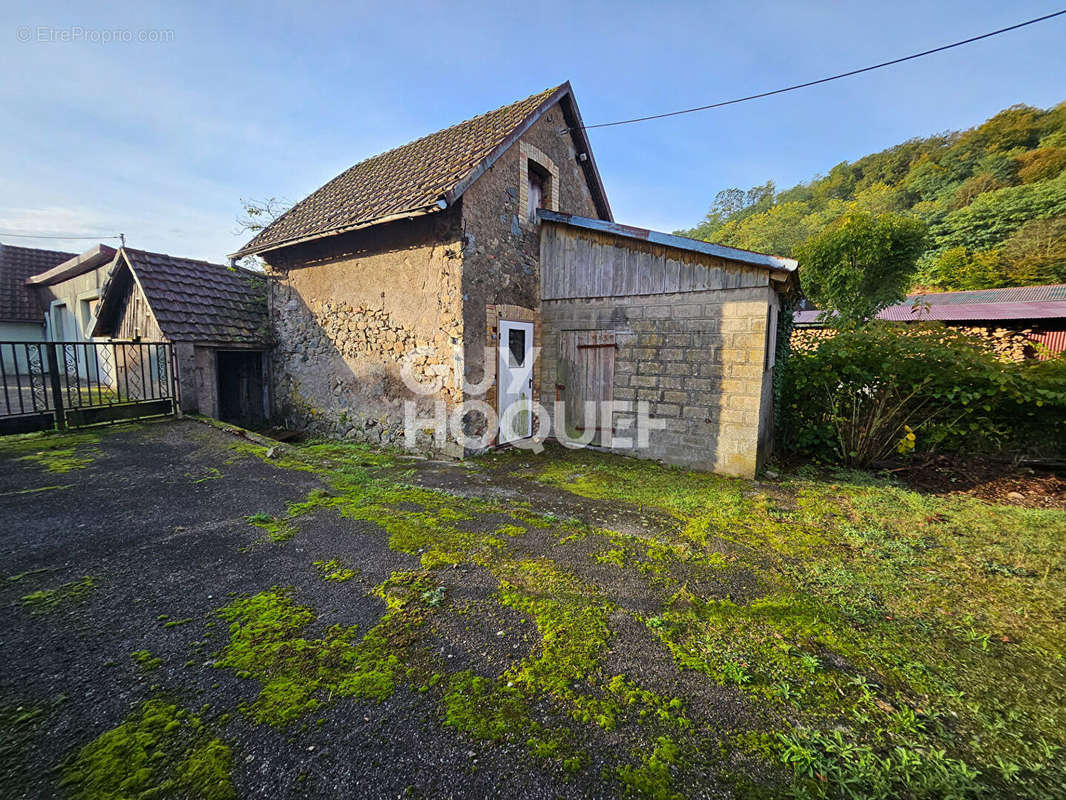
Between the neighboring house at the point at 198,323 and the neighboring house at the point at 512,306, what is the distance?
3.62 feet

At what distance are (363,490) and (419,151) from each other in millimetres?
7926

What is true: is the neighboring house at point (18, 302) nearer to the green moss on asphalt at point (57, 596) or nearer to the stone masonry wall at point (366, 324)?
the stone masonry wall at point (366, 324)

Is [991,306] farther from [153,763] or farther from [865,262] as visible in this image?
[153,763]

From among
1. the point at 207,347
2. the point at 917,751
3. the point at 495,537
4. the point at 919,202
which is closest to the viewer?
the point at 917,751

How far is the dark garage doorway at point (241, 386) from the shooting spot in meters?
9.91

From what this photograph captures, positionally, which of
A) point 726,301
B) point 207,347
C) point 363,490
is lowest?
point 363,490

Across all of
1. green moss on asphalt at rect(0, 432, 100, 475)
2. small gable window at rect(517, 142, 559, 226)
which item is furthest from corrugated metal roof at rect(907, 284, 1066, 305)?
green moss on asphalt at rect(0, 432, 100, 475)

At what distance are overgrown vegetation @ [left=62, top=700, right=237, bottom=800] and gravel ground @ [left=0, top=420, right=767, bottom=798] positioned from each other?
0.18ft

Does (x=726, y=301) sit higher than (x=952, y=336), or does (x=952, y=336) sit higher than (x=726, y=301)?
(x=726, y=301)

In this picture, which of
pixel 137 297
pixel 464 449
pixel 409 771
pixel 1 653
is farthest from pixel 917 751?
pixel 137 297

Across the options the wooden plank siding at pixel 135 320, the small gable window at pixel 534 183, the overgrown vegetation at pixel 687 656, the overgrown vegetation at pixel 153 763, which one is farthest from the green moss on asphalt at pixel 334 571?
the wooden plank siding at pixel 135 320

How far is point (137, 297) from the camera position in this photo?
8.96 metres

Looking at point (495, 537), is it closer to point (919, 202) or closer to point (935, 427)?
point (935, 427)

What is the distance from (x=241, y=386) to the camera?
10.0 m
